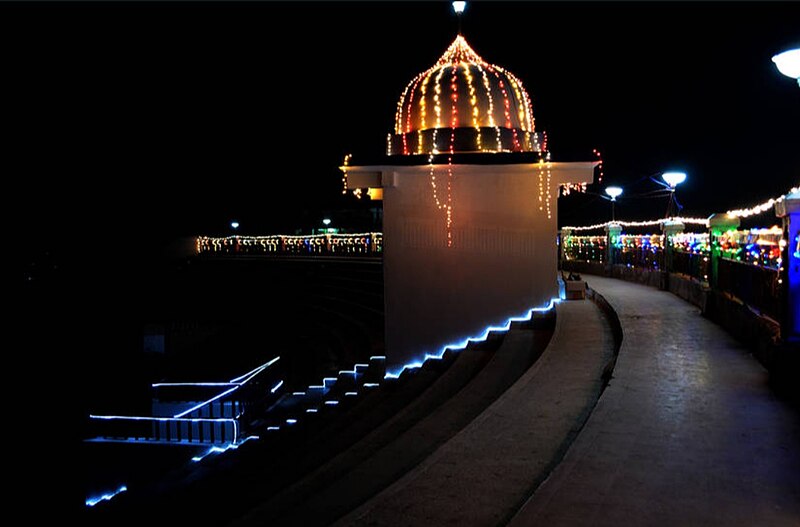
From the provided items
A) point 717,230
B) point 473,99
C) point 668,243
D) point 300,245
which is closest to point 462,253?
point 473,99

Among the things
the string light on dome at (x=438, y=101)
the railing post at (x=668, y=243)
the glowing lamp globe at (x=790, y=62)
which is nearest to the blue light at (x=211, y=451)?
the string light on dome at (x=438, y=101)

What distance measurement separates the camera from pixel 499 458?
5105 mm

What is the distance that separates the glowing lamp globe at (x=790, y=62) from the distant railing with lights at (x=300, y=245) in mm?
17390

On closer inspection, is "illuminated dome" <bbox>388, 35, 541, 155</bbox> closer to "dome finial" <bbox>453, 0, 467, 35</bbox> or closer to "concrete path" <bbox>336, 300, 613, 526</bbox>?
"dome finial" <bbox>453, 0, 467, 35</bbox>

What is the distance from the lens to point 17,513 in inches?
680

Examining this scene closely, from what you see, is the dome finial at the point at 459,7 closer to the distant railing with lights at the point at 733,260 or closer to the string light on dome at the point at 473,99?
the string light on dome at the point at 473,99

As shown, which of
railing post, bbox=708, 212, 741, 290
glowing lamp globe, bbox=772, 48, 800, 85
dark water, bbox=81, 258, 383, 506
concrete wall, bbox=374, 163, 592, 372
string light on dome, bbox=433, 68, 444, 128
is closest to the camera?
glowing lamp globe, bbox=772, 48, 800, 85

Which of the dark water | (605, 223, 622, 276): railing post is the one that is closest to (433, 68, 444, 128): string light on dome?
the dark water

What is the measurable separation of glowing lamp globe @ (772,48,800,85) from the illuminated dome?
8272 millimetres

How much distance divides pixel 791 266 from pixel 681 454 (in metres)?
2.63

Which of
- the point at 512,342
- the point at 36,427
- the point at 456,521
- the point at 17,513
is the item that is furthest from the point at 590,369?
the point at 36,427

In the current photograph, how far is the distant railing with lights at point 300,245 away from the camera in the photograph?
27.3 metres

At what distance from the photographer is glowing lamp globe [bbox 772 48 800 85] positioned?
18.0ft

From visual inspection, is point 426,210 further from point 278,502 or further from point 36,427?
point 36,427
